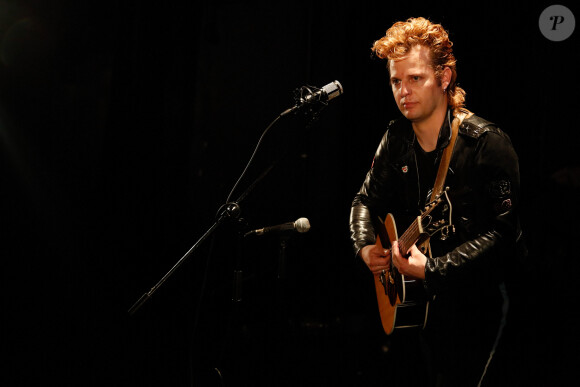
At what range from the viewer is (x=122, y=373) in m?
3.12

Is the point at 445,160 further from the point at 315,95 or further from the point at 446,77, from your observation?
the point at 315,95

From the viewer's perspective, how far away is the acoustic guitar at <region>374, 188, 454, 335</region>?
194 cm

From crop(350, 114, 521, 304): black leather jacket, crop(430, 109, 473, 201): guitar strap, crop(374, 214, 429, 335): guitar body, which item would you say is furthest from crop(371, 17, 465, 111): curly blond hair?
Answer: crop(374, 214, 429, 335): guitar body

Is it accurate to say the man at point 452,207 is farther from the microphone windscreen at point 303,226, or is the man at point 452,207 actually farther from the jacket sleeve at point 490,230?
the microphone windscreen at point 303,226

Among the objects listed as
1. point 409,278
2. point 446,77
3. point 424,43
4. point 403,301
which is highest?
point 424,43

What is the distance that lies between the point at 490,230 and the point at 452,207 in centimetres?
20

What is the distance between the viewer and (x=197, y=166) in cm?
409

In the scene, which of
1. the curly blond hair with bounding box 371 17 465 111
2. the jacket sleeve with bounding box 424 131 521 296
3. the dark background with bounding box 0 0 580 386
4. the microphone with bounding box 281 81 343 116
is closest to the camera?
the jacket sleeve with bounding box 424 131 521 296

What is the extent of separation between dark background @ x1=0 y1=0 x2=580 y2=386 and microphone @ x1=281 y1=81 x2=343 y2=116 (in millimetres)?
748

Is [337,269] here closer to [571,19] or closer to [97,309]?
[97,309]

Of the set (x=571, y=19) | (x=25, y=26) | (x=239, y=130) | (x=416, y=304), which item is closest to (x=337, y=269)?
(x=416, y=304)

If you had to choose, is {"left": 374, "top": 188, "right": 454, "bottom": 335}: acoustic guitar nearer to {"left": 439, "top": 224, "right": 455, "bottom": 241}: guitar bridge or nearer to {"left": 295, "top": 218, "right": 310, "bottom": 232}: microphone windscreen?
{"left": 439, "top": 224, "right": 455, "bottom": 241}: guitar bridge

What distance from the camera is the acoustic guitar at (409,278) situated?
76.3 inches

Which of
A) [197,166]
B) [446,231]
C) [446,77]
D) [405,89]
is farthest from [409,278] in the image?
[197,166]
